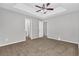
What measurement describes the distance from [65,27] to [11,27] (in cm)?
125

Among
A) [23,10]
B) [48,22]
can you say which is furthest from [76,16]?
[23,10]

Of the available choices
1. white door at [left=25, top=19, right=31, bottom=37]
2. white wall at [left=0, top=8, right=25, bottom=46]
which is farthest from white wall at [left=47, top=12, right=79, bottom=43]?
white wall at [left=0, top=8, right=25, bottom=46]

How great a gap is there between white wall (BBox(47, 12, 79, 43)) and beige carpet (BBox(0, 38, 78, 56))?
0.16m

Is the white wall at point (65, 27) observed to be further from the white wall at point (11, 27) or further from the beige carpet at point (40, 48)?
the white wall at point (11, 27)

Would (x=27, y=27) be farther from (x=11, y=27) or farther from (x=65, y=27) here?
(x=65, y=27)

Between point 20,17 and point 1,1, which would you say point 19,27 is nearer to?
point 20,17

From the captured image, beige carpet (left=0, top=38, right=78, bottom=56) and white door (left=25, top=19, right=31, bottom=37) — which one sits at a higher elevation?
white door (left=25, top=19, right=31, bottom=37)

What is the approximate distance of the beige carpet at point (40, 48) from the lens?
1.64 m

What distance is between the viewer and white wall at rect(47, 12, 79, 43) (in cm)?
162

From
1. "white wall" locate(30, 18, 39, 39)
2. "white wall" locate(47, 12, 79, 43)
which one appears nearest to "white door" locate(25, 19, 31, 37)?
"white wall" locate(30, 18, 39, 39)

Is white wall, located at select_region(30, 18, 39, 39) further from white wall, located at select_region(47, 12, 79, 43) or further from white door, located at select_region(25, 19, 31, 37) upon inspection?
white wall, located at select_region(47, 12, 79, 43)

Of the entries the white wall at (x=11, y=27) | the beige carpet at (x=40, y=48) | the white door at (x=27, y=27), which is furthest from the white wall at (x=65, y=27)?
the white wall at (x=11, y=27)

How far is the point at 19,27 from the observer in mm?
1753

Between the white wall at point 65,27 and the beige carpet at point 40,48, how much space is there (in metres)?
0.16
